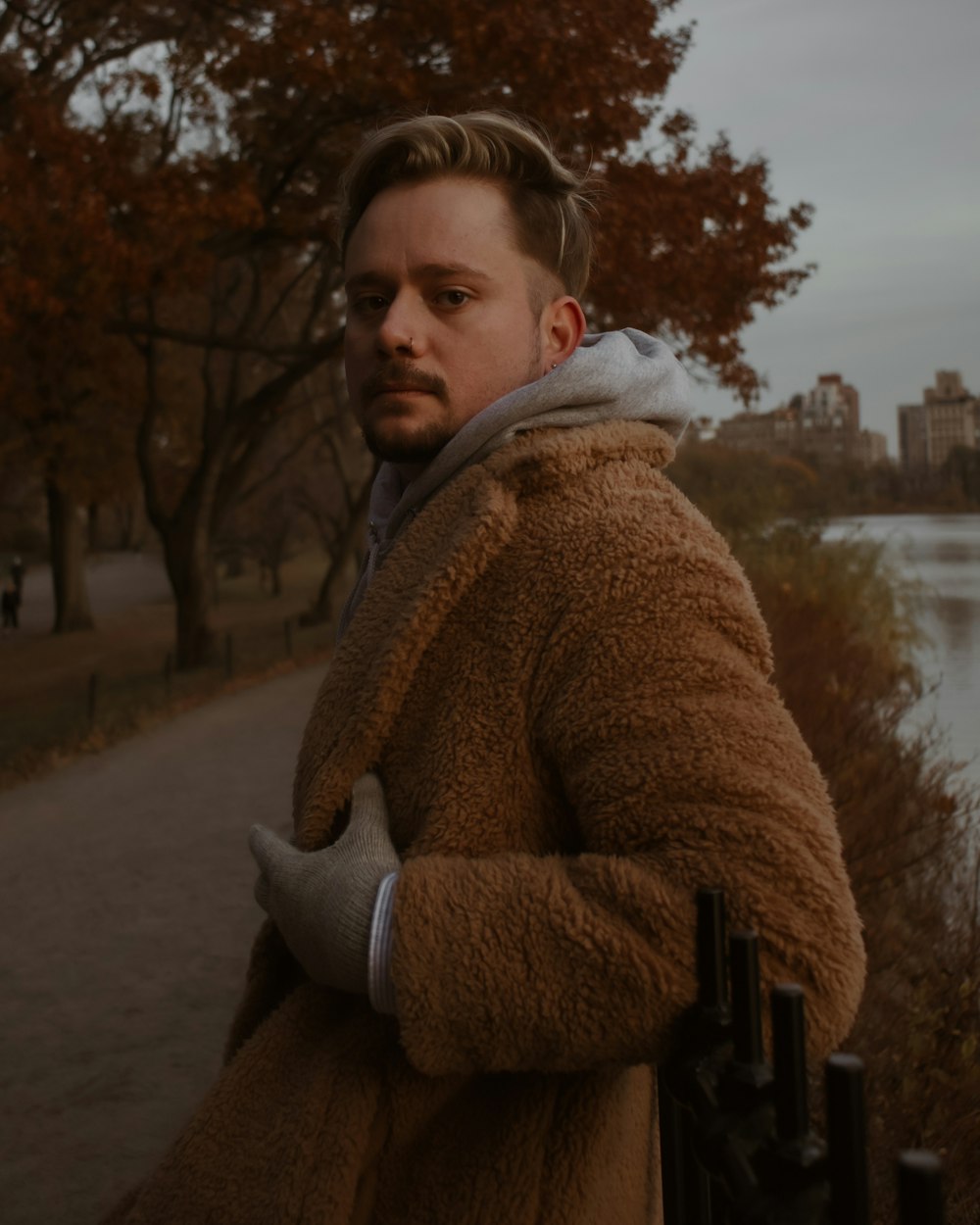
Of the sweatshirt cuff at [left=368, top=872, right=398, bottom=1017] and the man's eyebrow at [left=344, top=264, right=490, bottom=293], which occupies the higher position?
the man's eyebrow at [left=344, top=264, right=490, bottom=293]

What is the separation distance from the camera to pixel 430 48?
12.4 m

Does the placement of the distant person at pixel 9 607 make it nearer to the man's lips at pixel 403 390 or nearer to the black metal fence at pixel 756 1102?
the man's lips at pixel 403 390

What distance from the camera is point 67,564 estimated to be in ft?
93.4

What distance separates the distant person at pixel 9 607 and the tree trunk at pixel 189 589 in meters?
14.1

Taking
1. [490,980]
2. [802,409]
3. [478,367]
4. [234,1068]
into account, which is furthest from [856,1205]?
[802,409]

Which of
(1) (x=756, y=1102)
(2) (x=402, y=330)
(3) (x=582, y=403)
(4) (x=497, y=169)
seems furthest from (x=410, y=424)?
(1) (x=756, y=1102)

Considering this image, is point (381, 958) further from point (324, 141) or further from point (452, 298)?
point (324, 141)

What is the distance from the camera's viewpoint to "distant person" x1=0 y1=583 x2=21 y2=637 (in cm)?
3059

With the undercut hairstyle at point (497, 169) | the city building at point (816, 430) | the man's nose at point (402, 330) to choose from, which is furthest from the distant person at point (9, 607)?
the man's nose at point (402, 330)

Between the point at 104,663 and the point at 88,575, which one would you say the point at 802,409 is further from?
the point at 88,575

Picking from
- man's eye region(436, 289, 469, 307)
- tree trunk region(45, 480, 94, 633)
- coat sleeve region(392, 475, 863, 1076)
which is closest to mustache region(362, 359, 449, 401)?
man's eye region(436, 289, 469, 307)

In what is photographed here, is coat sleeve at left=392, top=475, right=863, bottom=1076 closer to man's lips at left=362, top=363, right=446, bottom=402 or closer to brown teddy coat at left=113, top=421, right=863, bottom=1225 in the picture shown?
brown teddy coat at left=113, top=421, right=863, bottom=1225

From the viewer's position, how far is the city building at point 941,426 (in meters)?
11.2

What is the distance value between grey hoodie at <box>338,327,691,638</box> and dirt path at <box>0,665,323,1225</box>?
268cm
